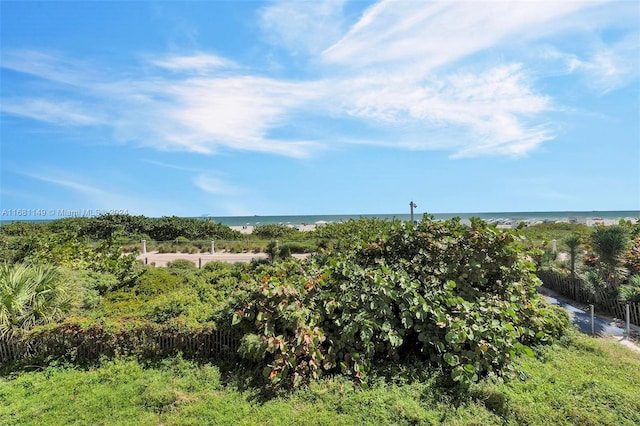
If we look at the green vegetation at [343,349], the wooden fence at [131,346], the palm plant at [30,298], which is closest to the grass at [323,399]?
the green vegetation at [343,349]

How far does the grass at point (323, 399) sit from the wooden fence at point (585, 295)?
176 inches

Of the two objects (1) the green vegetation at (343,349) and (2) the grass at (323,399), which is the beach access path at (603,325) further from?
(2) the grass at (323,399)

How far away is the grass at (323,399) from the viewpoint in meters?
3.33

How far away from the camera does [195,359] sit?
462cm

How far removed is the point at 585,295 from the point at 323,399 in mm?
9359

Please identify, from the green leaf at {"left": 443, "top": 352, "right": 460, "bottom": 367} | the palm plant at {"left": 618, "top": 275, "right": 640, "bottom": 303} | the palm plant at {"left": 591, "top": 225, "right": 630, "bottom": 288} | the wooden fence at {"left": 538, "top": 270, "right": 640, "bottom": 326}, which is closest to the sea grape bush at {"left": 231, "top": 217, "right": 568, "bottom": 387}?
the green leaf at {"left": 443, "top": 352, "right": 460, "bottom": 367}

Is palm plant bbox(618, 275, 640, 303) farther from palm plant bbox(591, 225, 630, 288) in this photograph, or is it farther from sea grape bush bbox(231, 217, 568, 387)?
sea grape bush bbox(231, 217, 568, 387)

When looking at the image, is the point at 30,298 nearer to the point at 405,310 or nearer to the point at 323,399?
the point at 323,399

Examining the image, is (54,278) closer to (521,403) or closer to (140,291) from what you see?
(140,291)

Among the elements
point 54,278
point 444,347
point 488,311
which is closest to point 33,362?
point 54,278

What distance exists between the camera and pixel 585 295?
9.58 metres

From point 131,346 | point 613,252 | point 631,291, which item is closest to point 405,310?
point 131,346

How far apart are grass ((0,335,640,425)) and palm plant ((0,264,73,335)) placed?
1121 millimetres

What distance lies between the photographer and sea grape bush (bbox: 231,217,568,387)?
3.82 m
